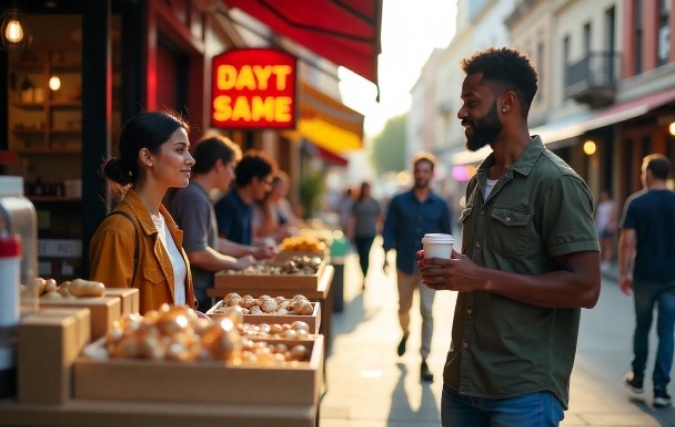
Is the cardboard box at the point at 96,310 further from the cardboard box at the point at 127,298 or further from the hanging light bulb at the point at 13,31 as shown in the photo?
the hanging light bulb at the point at 13,31

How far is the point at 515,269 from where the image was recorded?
9.68 ft

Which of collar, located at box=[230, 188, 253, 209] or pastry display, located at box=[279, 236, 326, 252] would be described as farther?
pastry display, located at box=[279, 236, 326, 252]

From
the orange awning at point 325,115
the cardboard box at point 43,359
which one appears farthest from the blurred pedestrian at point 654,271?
the orange awning at point 325,115

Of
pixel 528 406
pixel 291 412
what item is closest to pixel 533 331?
pixel 528 406

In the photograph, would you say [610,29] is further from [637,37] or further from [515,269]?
[515,269]

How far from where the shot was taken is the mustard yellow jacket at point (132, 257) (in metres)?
3.42

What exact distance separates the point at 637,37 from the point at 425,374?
1759 centimetres

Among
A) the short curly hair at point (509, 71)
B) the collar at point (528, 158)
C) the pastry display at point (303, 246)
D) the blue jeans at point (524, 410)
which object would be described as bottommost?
the blue jeans at point (524, 410)

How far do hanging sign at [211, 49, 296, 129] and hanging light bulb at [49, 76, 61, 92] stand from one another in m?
2.62

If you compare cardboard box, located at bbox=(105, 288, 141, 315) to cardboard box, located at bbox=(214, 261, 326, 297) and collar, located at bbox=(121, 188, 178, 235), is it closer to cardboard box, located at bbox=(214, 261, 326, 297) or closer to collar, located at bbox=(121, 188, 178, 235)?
collar, located at bbox=(121, 188, 178, 235)

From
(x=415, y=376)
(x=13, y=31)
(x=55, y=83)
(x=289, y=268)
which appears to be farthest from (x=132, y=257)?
(x=415, y=376)

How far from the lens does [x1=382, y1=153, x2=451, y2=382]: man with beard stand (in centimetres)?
859

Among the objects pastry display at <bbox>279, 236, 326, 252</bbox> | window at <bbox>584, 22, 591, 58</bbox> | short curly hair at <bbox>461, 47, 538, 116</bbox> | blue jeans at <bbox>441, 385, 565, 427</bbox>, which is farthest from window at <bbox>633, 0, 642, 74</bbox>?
blue jeans at <bbox>441, 385, 565, 427</bbox>

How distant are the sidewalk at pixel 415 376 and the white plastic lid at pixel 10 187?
4.04 m
